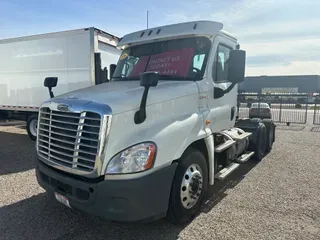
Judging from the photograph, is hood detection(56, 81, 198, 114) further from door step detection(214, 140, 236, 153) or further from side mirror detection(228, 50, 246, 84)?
door step detection(214, 140, 236, 153)

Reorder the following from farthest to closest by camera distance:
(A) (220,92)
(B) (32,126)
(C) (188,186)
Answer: (B) (32,126) → (A) (220,92) → (C) (188,186)

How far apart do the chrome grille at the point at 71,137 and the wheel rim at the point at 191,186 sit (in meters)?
1.26

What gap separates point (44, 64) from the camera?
911cm

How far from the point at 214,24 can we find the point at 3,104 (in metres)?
9.40

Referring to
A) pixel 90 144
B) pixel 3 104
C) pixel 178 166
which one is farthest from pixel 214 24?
pixel 3 104

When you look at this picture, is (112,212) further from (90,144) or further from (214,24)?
(214,24)

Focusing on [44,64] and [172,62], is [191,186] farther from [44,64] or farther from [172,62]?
[44,64]

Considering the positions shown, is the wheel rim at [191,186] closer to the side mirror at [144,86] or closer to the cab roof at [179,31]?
the side mirror at [144,86]

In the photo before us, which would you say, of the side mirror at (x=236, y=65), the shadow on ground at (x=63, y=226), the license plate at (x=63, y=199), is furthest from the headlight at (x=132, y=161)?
the side mirror at (x=236, y=65)

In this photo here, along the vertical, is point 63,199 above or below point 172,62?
below

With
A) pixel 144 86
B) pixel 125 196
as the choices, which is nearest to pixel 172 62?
pixel 144 86

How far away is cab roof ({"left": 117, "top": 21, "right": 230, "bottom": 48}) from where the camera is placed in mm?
4148

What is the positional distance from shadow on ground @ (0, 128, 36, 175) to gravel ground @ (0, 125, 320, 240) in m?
0.08

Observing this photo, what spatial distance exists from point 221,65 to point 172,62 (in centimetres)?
87
